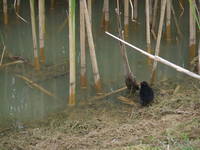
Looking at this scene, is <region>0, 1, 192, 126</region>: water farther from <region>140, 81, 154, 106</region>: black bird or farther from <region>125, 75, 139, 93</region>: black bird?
<region>140, 81, 154, 106</region>: black bird

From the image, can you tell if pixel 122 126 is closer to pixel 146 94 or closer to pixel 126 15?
pixel 146 94

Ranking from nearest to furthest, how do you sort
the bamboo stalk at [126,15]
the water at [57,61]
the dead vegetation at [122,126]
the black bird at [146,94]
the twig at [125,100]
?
the dead vegetation at [122,126] < the black bird at [146,94] < the twig at [125,100] < the water at [57,61] < the bamboo stalk at [126,15]

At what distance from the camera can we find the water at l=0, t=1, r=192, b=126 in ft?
14.2

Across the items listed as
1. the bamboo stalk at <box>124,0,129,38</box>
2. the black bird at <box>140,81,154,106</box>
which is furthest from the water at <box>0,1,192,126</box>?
the black bird at <box>140,81,154,106</box>

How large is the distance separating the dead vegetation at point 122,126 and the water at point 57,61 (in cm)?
27

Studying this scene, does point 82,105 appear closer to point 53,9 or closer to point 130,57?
point 130,57

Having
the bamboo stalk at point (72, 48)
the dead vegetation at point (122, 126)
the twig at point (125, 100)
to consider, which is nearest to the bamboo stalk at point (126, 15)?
the dead vegetation at point (122, 126)

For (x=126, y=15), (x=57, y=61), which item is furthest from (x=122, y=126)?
(x=126, y=15)

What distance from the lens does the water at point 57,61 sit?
4.32 metres

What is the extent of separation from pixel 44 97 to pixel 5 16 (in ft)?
6.79

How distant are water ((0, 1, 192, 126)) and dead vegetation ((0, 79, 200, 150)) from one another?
0.27 meters

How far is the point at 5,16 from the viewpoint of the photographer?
6.07 meters

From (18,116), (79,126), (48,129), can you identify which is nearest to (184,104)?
(79,126)

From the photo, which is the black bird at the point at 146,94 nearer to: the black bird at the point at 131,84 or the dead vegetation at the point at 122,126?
the dead vegetation at the point at 122,126
